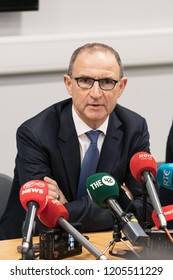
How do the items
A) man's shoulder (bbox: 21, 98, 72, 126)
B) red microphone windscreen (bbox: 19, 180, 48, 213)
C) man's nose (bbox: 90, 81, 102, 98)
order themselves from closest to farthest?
1. red microphone windscreen (bbox: 19, 180, 48, 213)
2. man's nose (bbox: 90, 81, 102, 98)
3. man's shoulder (bbox: 21, 98, 72, 126)

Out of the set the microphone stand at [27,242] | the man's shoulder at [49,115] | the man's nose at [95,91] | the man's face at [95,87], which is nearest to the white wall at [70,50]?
the man's shoulder at [49,115]

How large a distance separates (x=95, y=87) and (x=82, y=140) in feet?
1.20

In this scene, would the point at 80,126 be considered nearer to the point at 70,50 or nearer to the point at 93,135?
the point at 93,135

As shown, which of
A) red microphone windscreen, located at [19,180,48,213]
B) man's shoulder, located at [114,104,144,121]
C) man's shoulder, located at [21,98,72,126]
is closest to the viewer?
red microphone windscreen, located at [19,180,48,213]

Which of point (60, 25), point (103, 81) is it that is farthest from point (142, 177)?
point (60, 25)

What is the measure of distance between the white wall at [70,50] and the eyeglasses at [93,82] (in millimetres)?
1577

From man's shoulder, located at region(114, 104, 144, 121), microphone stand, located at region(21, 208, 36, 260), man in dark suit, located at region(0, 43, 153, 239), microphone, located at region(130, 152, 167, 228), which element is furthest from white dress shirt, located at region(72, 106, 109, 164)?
microphone stand, located at region(21, 208, 36, 260)

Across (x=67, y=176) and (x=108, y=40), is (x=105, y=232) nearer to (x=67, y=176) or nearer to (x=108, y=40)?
(x=67, y=176)

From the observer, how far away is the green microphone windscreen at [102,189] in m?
3.12

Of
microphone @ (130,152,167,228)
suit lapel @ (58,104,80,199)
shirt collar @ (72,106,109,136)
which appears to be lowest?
suit lapel @ (58,104,80,199)

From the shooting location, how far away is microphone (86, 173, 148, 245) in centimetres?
296

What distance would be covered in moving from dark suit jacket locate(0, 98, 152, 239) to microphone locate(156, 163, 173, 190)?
0.73 m

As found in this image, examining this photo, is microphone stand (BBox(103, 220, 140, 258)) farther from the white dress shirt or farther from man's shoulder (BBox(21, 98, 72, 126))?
man's shoulder (BBox(21, 98, 72, 126))

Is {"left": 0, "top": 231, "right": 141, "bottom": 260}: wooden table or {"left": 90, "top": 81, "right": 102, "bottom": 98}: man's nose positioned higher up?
{"left": 90, "top": 81, "right": 102, "bottom": 98}: man's nose
